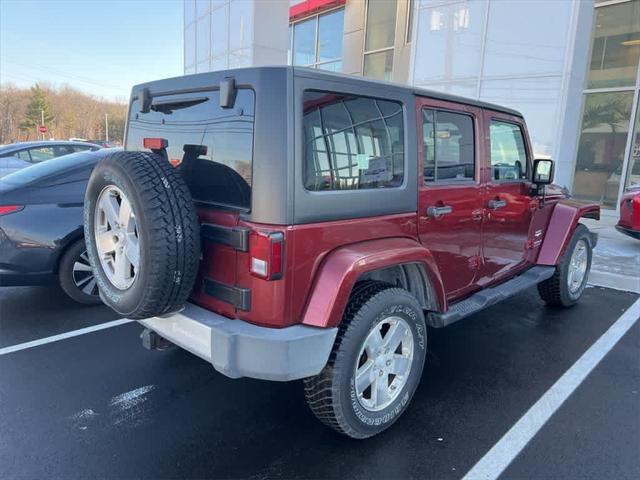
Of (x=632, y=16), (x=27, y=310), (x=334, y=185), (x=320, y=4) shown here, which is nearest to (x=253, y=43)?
(x=320, y=4)

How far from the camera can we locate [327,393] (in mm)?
2396

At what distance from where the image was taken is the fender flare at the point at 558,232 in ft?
14.3

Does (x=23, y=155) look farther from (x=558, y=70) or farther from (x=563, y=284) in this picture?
(x=558, y=70)

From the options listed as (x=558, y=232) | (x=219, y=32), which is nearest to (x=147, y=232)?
(x=558, y=232)

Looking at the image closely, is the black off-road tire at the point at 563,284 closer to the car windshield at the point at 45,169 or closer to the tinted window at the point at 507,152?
the tinted window at the point at 507,152

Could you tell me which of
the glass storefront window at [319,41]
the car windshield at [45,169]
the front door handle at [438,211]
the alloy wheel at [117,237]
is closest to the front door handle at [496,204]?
the front door handle at [438,211]

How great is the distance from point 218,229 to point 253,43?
15.5 m

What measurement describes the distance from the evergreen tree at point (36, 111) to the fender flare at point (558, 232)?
70.6 metres

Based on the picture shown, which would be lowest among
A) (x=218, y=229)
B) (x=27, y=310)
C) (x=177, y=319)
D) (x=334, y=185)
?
(x=27, y=310)

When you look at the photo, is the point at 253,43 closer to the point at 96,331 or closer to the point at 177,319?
the point at 96,331

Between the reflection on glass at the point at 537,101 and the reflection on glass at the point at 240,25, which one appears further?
the reflection on glass at the point at 240,25

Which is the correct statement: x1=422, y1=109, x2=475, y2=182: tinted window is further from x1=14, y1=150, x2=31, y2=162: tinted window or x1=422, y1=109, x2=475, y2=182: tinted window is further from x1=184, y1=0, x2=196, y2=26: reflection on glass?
x1=184, y1=0, x2=196, y2=26: reflection on glass

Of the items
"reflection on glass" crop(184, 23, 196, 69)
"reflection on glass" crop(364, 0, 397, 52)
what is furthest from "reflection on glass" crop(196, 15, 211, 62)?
"reflection on glass" crop(364, 0, 397, 52)

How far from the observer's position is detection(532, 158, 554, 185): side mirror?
13.1 ft
